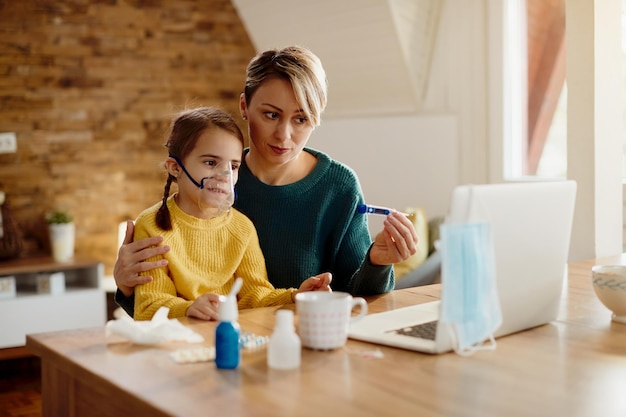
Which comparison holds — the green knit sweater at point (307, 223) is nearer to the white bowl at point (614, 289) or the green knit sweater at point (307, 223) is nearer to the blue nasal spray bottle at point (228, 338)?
the white bowl at point (614, 289)

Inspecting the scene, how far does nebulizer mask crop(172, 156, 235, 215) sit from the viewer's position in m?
1.88

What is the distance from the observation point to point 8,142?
185 inches

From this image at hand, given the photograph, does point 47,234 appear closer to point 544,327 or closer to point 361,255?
point 361,255

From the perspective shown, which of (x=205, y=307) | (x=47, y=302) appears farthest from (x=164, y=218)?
(x=47, y=302)

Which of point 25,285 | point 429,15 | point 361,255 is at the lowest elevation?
point 25,285

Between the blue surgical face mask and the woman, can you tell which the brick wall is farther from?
the blue surgical face mask

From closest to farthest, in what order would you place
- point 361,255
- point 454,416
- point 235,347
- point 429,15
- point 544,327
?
1. point 454,416
2. point 235,347
3. point 544,327
4. point 361,255
5. point 429,15

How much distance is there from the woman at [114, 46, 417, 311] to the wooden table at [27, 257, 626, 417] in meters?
0.61

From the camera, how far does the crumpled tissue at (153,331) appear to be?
1455 millimetres

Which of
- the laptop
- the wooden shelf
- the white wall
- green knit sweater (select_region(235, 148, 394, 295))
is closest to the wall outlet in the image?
the wooden shelf

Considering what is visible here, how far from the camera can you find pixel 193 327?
161 cm

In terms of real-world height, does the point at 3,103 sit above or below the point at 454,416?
above

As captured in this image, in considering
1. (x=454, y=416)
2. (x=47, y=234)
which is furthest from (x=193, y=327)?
(x=47, y=234)

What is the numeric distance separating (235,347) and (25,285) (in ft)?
12.0
